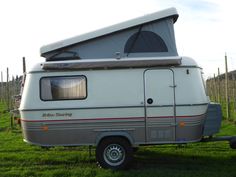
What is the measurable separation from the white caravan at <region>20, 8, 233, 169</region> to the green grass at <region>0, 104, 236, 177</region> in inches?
24.1

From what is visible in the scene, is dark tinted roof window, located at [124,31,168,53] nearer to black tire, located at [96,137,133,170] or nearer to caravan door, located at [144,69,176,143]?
caravan door, located at [144,69,176,143]

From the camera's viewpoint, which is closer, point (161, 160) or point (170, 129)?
point (170, 129)

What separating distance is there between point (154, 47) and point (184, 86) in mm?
1215

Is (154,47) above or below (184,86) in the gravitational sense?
above

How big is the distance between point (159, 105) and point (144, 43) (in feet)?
5.14

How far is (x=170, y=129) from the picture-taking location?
29.3 feet

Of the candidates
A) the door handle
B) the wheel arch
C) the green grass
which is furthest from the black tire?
the door handle

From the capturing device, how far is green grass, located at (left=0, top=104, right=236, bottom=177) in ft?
28.6

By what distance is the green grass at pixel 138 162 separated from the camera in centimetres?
871

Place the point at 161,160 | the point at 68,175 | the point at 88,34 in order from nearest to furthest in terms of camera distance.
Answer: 1. the point at 68,175
2. the point at 88,34
3. the point at 161,160

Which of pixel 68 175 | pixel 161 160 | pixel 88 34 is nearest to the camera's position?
pixel 68 175

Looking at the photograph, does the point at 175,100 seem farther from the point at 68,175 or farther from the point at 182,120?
the point at 68,175

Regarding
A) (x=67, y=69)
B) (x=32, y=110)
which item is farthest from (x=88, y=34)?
(x=32, y=110)

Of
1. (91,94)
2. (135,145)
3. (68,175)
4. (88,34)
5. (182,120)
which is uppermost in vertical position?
(88,34)
